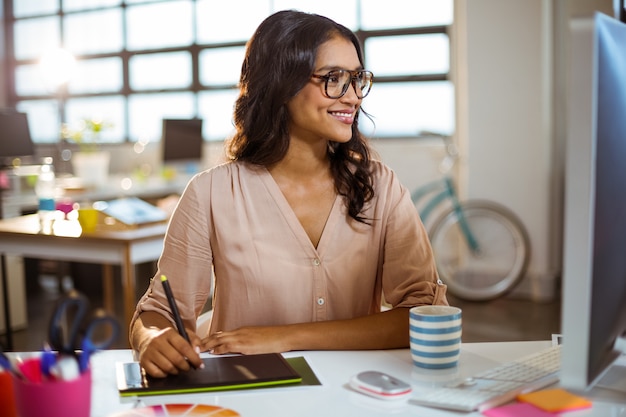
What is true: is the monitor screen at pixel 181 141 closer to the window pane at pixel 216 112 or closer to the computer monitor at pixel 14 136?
the window pane at pixel 216 112

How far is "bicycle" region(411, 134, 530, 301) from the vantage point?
469 centimetres

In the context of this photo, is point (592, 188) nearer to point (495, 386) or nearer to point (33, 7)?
point (495, 386)

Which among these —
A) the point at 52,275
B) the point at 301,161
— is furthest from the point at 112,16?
the point at 301,161

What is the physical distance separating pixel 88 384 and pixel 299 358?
1.42 feet

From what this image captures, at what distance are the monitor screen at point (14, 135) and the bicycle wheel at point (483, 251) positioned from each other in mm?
2563

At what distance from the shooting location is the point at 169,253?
1.59 metres

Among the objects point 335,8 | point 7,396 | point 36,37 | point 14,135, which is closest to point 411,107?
point 335,8

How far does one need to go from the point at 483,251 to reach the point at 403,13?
1.93 meters

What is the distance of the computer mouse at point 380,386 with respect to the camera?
3.47 ft

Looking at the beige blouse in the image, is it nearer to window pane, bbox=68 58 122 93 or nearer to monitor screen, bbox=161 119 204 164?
monitor screen, bbox=161 119 204 164

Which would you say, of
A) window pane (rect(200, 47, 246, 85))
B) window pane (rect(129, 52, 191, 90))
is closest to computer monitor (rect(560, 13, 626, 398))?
window pane (rect(200, 47, 246, 85))

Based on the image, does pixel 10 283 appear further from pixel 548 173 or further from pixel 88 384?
pixel 88 384

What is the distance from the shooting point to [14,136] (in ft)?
13.7

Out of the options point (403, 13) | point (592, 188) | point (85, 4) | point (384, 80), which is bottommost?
point (592, 188)
